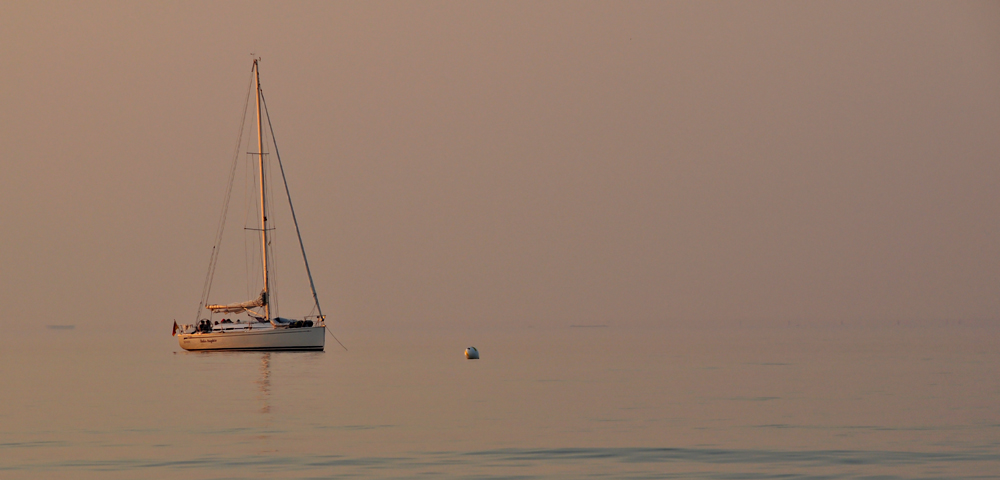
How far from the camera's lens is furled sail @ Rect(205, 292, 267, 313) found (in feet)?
356

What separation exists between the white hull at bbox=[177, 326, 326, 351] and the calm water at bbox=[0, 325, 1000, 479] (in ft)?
79.0

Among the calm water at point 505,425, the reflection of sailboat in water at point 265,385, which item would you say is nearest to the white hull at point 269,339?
the reflection of sailboat in water at point 265,385

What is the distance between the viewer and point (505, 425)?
44.4 m

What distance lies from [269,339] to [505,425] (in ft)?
211

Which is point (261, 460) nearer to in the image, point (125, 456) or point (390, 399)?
point (125, 456)

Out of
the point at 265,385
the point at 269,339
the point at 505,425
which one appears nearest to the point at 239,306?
the point at 269,339

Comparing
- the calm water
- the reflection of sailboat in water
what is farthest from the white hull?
the calm water

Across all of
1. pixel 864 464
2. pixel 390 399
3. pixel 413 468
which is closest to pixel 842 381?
pixel 390 399

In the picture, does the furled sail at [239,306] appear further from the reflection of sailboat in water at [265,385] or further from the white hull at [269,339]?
the reflection of sailboat in water at [265,385]

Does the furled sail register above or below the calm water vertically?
above

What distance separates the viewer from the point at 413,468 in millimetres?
32656

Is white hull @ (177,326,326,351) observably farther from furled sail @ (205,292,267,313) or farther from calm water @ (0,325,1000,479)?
calm water @ (0,325,1000,479)

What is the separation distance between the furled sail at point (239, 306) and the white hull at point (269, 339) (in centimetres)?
366

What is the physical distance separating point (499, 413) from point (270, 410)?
9.34 metres
